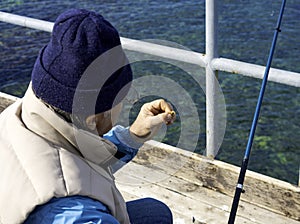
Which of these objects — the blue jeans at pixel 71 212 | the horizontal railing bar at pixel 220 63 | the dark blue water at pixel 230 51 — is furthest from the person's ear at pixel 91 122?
the dark blue water at pixel 230 51

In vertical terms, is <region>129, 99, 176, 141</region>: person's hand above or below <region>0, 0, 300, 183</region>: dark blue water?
above

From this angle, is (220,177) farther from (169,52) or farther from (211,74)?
(169,52)

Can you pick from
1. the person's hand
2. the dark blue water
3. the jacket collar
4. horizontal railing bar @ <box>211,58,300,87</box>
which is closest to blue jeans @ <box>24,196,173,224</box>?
the jacket collar

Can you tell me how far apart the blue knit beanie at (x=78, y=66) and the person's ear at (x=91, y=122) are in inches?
1.1

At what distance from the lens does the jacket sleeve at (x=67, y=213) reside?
1556mm

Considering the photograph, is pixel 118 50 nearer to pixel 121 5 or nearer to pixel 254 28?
pixel 254 28

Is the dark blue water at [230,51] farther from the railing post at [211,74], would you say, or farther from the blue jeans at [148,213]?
the blue jeans at [148,213]

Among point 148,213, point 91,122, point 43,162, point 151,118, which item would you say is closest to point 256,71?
point 151,118

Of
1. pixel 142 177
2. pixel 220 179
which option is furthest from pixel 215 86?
pixel 142 177

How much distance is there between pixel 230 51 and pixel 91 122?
6530 millimetres

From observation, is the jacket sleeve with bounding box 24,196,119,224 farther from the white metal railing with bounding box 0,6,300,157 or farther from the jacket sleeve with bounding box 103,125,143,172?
the white metal railing with bounding box 0,6,300,157

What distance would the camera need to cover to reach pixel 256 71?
2926 mm

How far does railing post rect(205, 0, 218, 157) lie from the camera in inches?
119

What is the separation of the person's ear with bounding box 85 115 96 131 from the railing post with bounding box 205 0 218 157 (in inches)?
57.4
